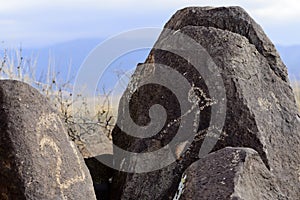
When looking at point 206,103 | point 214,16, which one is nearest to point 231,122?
point 206,103

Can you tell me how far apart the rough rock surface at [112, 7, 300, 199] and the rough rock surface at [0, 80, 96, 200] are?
885mm

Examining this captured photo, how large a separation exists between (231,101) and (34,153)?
4.98ft

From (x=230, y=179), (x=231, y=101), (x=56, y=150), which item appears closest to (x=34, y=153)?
(x=56, y=150)

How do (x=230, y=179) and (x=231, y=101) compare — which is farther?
(x=231, y=101)

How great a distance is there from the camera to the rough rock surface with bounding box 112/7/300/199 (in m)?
4.64

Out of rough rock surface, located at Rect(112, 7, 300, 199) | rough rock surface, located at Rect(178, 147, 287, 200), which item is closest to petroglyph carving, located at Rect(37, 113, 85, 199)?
rough rock surface, located at Rect(178, 147, 287, 200)

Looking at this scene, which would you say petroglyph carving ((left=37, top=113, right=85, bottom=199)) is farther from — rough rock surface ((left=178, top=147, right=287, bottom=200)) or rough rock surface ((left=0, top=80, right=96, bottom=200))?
rough rock surface ((left=178, top=147, right=287, bottom=200))

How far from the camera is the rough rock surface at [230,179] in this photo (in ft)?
11.7

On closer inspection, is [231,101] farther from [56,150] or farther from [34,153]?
[34,153]

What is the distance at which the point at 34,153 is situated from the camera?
3.78 metres

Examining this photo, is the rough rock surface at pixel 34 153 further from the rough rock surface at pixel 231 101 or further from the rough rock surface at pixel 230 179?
the rough rock surface at pixel 231 101

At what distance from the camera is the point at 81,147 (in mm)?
7125

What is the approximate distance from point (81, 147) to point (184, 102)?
8.48 ft

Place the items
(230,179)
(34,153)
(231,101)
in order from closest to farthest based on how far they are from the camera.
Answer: (230,179)
(34,153)
(231,101)
